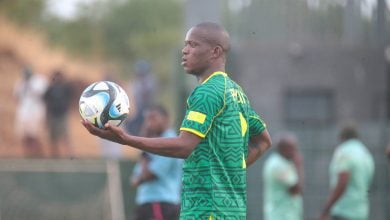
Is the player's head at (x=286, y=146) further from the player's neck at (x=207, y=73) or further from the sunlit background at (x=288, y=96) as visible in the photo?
the player's neck at (x=207, y=73)

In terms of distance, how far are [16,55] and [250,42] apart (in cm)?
1112

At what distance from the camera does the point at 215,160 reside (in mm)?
6539

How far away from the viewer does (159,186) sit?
36.9 ft

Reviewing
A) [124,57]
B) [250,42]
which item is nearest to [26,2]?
[124,57]

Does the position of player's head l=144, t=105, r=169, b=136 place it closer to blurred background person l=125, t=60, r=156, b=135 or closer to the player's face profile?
the player's face profile

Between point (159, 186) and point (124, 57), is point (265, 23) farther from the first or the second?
point (124, 57)

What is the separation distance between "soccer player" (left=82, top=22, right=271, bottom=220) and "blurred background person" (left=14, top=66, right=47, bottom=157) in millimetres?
12077

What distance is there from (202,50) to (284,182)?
622cm

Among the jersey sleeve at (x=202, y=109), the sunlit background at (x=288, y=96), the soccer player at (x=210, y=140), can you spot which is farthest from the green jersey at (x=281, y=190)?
the jersey sleeve at (x=202, y=109)

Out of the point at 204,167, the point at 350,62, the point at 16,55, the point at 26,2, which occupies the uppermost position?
the point at 26,2

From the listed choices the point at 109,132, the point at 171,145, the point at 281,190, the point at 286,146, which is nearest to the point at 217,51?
the point at 171,145

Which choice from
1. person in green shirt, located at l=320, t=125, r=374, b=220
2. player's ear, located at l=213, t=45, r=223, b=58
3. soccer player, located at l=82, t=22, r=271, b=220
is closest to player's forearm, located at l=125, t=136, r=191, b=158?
soccer player, located at l=82, t=22, r=271, b=220

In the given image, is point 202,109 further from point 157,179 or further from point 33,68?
point 33,68

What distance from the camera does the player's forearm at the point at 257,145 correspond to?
7.22m
